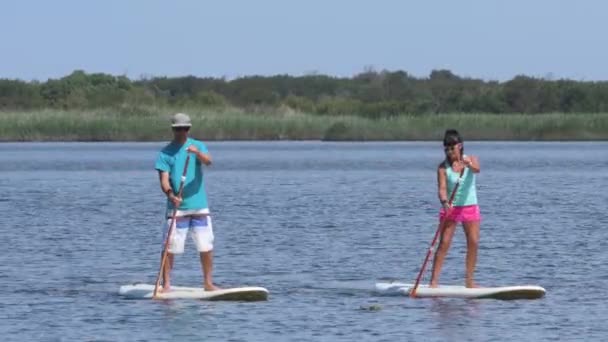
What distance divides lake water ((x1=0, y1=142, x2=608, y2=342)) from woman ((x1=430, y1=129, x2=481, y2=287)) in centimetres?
80

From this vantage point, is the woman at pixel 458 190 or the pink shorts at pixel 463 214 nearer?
the woman at pixel 458 190

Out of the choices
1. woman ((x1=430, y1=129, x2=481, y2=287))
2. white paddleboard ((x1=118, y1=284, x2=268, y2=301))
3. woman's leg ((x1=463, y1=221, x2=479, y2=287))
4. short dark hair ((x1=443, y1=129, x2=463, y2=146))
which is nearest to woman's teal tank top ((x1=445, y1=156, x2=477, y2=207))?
woman ((x1=430, y1=129, x2=481, y2=287))

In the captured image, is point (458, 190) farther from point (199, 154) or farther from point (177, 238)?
point (177, 238)

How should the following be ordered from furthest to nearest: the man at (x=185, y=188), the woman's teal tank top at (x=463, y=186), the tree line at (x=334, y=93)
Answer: the tree line at (x=334, y=93) → the woman's teal tank top at (x=463, y=186) → the man at (x=185, y=188)

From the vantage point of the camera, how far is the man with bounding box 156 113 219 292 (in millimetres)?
20078

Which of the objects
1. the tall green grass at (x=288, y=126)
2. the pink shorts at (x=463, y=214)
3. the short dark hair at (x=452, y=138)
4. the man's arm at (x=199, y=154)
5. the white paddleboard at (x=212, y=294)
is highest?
the short dark hair at (x=452, y=138)

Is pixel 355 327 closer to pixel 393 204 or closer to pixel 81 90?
pixel 393 204

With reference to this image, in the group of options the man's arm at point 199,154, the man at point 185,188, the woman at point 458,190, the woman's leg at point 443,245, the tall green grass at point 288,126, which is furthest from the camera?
the tall green grass at point 288,126

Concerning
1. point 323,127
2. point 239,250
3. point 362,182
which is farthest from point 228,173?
point 239,250

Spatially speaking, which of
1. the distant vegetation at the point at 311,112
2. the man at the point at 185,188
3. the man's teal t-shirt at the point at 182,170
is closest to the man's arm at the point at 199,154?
the man at the point at 185,188

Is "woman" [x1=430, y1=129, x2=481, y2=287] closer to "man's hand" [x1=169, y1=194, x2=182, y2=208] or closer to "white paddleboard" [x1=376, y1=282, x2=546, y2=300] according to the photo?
"white paddleboard" [x1=376, y1=282, x2=546, y2=300]

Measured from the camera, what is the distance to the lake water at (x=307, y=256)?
19.1m

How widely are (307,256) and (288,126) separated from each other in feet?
180

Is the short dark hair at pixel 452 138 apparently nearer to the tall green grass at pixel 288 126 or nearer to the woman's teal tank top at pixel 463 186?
the woman's teal tank top at pixel 463 186
